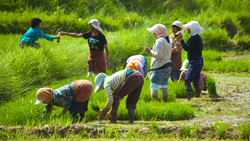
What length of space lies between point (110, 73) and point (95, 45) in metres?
1.93

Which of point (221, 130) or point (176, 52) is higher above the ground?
point (176, 52)

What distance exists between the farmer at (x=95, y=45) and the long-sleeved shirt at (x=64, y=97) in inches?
97.1

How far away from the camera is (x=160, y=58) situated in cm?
535

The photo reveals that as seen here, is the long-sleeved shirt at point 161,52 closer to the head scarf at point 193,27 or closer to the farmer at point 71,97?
the head scarf at point 193,27

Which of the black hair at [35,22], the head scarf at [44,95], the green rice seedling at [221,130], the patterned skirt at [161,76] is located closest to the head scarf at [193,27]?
the patterned skirt at [161,76]

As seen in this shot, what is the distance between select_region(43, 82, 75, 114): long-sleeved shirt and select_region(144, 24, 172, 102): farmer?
178 cm

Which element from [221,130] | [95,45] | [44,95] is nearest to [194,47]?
[95,45]

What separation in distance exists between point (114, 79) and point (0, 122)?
1.90 m

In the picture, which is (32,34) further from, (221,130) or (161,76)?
(221,130)

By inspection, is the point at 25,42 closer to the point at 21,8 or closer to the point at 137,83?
the point at 137,83

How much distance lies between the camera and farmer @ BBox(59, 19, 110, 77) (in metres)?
6.48

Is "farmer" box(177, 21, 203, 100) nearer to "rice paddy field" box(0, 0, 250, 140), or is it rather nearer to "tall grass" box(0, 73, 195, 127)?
"rice paddy field" box(0, 0, 250, 140)

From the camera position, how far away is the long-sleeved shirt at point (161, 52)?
5.25 m

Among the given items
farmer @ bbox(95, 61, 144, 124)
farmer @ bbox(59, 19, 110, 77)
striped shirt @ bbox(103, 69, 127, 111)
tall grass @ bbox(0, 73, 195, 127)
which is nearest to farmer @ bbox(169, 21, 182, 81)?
farmer @ bbox(59, 19, 110, 77)
